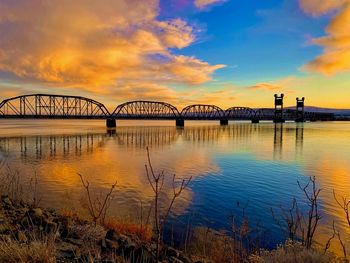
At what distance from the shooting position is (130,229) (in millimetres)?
13508

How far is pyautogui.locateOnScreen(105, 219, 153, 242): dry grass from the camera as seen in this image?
12.8m

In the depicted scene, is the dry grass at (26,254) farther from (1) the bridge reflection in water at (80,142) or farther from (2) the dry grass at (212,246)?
(1) the bridge reflection in water at (80,142)

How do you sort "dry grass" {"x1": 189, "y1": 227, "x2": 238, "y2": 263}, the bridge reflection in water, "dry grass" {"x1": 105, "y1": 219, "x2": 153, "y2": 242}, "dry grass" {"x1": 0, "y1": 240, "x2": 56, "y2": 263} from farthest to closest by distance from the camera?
the bridge reflection in water
"dry grass" {"x1": 105, "y1": 219, "x2": 153, "y2": 242}
"dry grass" {"x1": 189, "y1": 227, "x2": 238, "y2": 263}
"dry grass" {"x1": 0, "y1": 240, "x2": 56, "y2": 263}

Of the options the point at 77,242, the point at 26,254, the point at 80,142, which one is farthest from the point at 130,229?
the point at 80,142

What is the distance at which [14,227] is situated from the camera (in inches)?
429

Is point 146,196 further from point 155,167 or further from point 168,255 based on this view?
point 155,167

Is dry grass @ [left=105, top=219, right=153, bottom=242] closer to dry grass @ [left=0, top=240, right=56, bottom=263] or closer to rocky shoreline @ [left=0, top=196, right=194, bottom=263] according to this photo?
rocky shoreline @ [left=0, top=196, right=194, bottom=263]

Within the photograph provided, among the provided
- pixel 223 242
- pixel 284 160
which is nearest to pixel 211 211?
pixel 223 242

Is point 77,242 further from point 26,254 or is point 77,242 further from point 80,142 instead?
point 80,142

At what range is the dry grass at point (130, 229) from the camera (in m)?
12.8

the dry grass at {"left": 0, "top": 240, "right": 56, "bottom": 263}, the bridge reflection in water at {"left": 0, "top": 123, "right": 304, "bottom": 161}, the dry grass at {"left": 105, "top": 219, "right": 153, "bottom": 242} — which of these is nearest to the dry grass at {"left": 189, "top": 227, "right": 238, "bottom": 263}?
the dry grass at {"left": 105, "top": 219, "right": 153, "bottom": 242}

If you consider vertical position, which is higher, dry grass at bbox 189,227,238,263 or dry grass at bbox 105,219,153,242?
dry grass at bbox 105,219,153,242

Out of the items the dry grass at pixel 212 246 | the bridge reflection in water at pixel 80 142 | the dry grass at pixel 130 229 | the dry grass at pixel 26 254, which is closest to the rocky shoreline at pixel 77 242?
the dry grass at pixel 26 254

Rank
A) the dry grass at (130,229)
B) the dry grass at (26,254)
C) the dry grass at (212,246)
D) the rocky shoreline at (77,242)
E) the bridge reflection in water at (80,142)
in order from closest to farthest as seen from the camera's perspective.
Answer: the dry grass at (26,254) < the rocky shoreline at (77,242) < the dry grass at (212,246) < the dry grass at (130,229) < the bridge reflection in water at (80,142)
